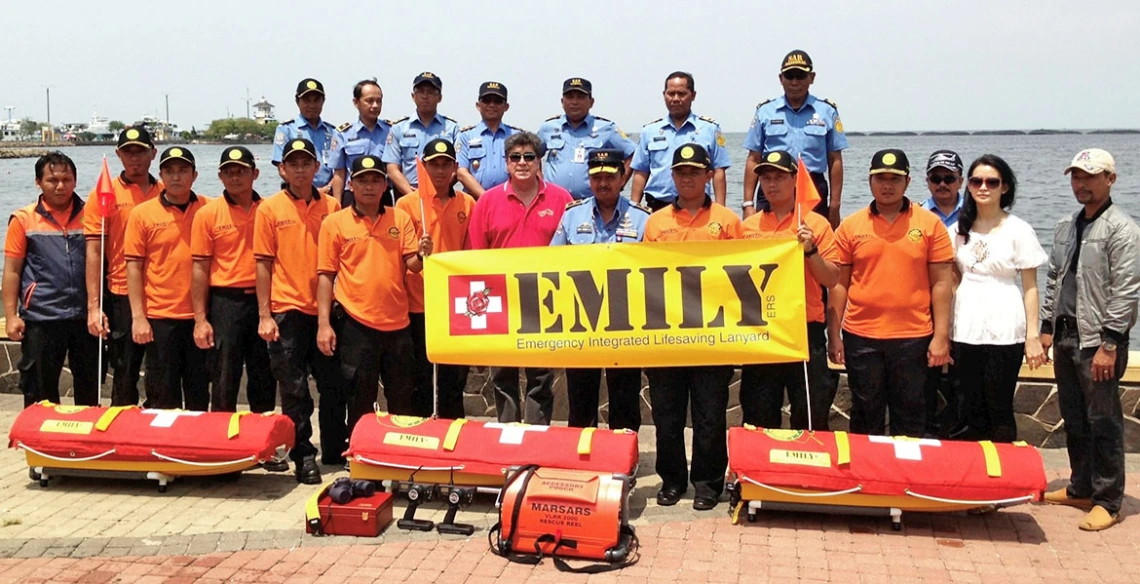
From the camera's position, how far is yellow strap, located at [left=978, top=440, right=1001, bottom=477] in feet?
18.1

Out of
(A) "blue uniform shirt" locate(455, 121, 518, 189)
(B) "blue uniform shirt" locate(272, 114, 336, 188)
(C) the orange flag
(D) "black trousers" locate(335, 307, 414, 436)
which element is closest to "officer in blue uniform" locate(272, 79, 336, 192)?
(B) "blue uniform shirt" locate(272, 114, 336, 188)

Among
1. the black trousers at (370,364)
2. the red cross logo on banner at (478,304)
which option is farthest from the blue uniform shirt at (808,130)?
the black trousers at (370,364)

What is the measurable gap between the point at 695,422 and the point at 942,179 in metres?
2.44

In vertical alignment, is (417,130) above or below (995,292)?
above

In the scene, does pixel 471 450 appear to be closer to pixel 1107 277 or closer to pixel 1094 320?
pixel 1094 320

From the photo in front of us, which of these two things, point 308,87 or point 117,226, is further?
point 308,87

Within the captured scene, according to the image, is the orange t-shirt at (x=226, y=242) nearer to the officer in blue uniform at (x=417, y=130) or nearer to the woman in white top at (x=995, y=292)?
the officer in blue uniform at (x=417, y=130)

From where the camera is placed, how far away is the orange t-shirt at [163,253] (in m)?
6.73

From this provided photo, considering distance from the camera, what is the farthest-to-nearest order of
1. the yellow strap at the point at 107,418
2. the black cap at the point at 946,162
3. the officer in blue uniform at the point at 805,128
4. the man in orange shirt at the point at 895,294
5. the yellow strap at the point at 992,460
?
1. the officer in blue uniform at the point at 805,128
2. the black cap at the point at 946,162
3. the yellow strap at the point at 107,418
4. the man in orange shirt at the point at 895,294
5. the yellow strap at the point at 992,460

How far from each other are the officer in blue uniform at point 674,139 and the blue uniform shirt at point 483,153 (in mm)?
1203

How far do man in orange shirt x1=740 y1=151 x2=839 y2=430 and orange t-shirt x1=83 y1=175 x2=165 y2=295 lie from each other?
14.1ft

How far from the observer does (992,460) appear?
18.3ft

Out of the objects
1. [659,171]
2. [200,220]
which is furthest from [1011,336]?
[200,220]

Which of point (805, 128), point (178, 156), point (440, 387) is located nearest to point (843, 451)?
point (440, 387)
